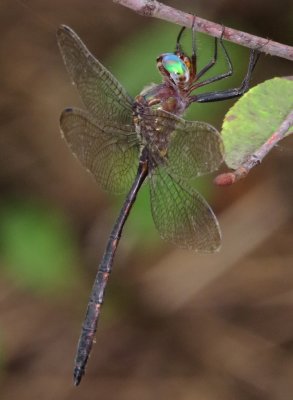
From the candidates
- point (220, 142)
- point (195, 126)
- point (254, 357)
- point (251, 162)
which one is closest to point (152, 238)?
point (254, 357)

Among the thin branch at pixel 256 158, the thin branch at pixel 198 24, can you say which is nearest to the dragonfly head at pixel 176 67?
the thin branch at pixel 198 24

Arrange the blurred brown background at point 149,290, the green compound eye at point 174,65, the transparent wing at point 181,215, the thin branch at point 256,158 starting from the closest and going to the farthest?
the thin branch at point 256,158
the transparent wing at point 181,215
the green compound eye at point 174,65
the blurred brown background at point 149,290

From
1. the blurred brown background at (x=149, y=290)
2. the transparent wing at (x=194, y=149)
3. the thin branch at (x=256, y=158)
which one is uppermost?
the thin branch at (x=256, y=158)

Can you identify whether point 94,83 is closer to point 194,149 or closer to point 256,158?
point 194,149

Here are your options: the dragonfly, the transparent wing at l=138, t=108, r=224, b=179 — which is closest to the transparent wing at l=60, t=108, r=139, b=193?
the dragonfly

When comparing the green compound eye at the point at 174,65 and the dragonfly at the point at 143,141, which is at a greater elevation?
the green compound eye at the point at 174,65

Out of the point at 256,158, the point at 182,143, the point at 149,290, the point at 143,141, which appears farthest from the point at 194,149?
the point at 149,290

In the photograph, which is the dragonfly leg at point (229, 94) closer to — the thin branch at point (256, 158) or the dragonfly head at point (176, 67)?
the dragonfly head at point (176, 67)

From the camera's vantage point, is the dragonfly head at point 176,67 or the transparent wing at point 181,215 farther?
the dragonfly head at point 176,67
